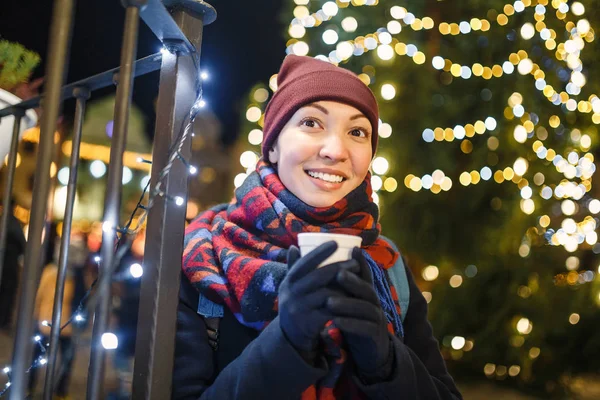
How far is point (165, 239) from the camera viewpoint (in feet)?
3.77

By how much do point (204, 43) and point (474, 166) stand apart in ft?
10.8

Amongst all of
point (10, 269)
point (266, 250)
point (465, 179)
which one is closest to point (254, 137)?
point (465, 179)

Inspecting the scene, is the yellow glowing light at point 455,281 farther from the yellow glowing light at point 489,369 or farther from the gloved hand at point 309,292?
the gloved hand at point 309,292

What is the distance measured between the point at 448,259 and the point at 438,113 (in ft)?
3.75

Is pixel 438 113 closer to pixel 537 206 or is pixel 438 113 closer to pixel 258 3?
pixel 537 206

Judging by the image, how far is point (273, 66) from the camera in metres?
8.31

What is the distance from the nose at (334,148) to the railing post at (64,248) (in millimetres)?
678

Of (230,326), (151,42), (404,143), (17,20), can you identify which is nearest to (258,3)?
(404,143)

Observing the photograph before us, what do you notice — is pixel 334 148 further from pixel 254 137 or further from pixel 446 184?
pixel 446 184

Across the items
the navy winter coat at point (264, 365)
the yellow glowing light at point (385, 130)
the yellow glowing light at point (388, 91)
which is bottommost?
the navy winter coat at point (264, 365)

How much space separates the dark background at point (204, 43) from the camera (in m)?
1.92

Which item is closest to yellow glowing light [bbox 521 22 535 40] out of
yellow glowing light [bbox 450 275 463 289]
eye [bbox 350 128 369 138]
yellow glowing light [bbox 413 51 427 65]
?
yellow glowing light [bbox 413 51 427 65]

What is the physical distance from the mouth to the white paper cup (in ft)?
1.23

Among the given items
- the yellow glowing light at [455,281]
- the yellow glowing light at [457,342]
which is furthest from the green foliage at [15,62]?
the yellow glowing light at [457,342]
